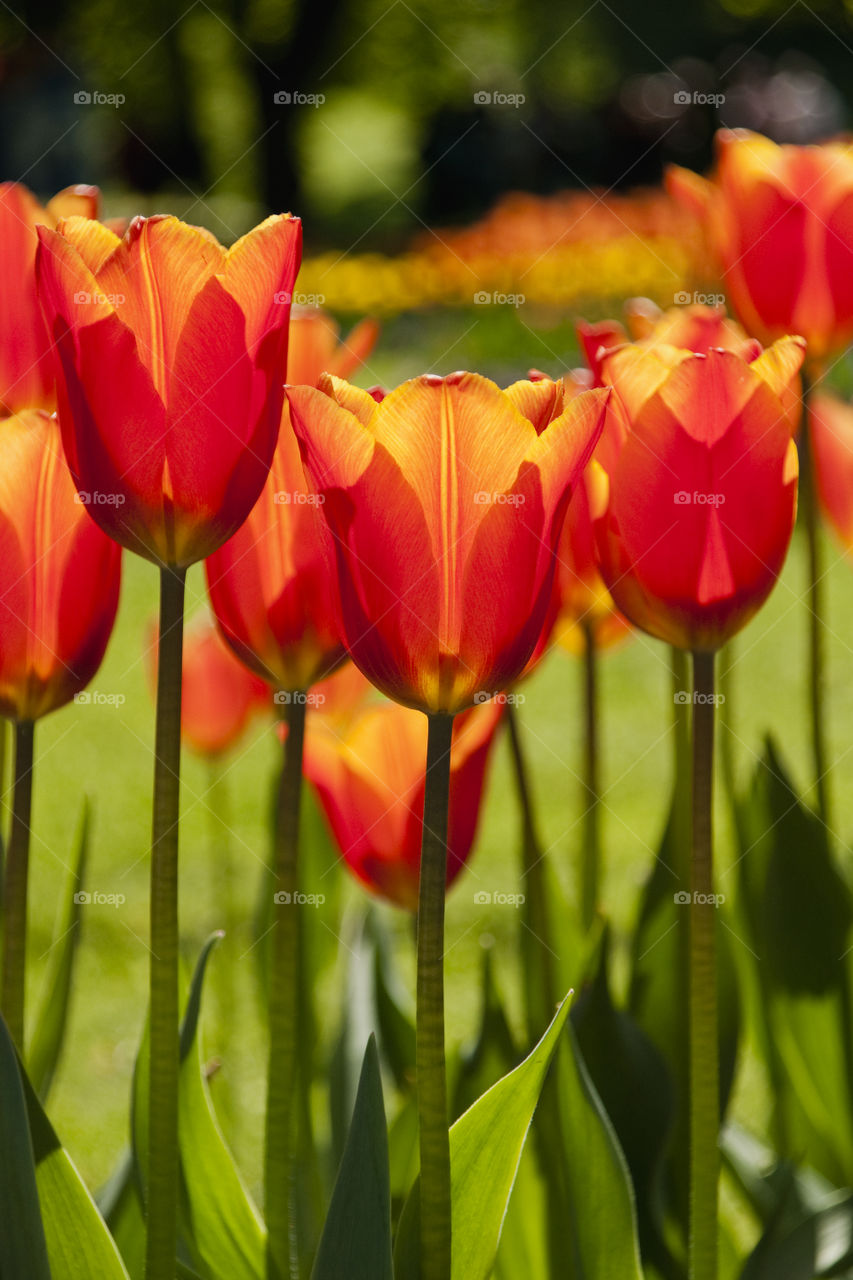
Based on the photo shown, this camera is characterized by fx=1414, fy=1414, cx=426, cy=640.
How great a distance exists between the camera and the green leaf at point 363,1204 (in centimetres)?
65

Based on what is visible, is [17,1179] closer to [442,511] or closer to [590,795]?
[442,511]

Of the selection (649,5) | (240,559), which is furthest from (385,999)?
(649,5)

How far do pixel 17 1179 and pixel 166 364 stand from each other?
0.40 metres

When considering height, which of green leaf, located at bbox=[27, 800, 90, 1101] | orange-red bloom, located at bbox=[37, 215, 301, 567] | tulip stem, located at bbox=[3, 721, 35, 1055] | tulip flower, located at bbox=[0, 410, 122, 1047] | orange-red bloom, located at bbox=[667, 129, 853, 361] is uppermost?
orange-red bloom, located at bbox=[667, 129, 853, 361]

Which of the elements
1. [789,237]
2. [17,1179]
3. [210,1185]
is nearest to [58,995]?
[210,1185]

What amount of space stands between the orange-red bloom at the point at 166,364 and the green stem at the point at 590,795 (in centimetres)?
54

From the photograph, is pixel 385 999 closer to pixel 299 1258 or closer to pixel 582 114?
pixel 299 1258

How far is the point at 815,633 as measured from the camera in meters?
1.13

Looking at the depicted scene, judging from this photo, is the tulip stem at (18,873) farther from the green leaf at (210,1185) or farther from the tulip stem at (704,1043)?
the tulip stem at (704,1043)

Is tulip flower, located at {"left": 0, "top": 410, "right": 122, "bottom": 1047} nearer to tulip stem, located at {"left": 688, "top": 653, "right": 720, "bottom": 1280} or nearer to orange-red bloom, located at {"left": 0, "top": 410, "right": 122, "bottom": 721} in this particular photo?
orange-red bloom, located at {"left": 0, "top": 410, "right": 122, "bottom": 721}

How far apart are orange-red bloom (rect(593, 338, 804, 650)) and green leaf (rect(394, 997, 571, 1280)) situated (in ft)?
0.81

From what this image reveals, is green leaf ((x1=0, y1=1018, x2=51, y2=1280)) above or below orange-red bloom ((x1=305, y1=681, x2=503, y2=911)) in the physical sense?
below

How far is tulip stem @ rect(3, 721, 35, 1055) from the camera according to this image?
782 mm

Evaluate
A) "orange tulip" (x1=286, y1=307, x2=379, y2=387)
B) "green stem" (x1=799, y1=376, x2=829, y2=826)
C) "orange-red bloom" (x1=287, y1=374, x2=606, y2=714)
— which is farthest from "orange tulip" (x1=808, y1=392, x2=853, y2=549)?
"orange-red bloom" (x1=287, y1=374, x2=606, y2=714)
